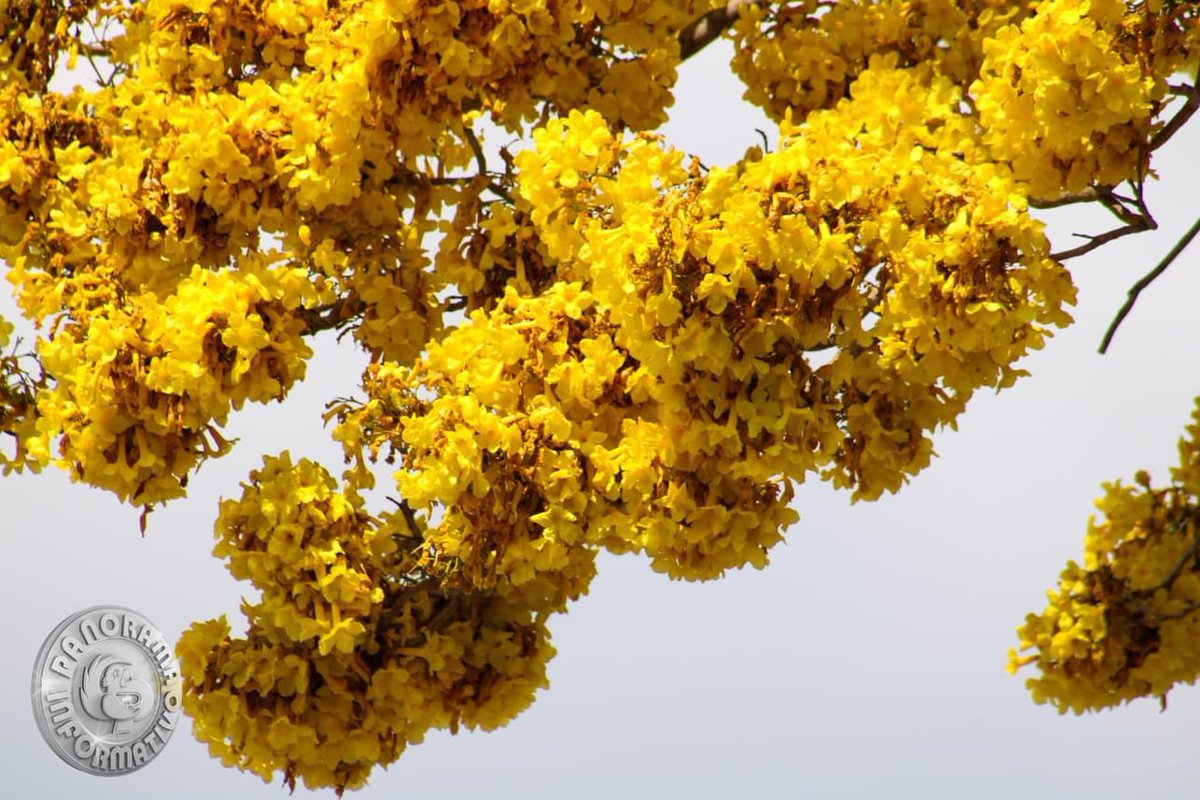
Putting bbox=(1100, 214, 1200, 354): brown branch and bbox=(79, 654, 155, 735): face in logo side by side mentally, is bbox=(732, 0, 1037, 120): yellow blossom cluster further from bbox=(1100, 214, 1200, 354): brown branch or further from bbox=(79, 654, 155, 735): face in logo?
bbox=(79, 654, 155, 735): face in logo

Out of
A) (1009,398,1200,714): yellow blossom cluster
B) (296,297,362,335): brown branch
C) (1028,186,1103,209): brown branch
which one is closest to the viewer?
(1028,186,1103,209): brown branch

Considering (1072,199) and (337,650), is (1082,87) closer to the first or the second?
(1072,199)

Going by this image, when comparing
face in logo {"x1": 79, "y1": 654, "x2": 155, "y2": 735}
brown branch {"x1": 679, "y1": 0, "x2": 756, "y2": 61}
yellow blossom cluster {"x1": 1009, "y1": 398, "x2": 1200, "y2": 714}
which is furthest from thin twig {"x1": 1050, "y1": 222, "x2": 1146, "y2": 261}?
face in logo {"x1": 79, "y1": 654, "x2": 155, "y2": 735}

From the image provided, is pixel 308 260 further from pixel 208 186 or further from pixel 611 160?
pixel 611 160

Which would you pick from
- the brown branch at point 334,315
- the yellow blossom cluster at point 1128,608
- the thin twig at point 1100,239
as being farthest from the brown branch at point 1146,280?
the brown branch at point 334,315

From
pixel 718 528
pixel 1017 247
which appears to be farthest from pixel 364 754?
pixel 1017 247

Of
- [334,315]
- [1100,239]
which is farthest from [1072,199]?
[334,315]

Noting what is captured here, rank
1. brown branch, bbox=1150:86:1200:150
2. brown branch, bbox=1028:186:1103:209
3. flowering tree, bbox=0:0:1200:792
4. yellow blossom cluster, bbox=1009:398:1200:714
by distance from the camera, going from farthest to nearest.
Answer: yellow blossom cluster, bbox=1009:398:1200:714 → brown branch, bbox=1028:186:1103:209 → brown branch, bbox=1150:86:1200:150 → flowering tree, bbox=0:0:1200:792
